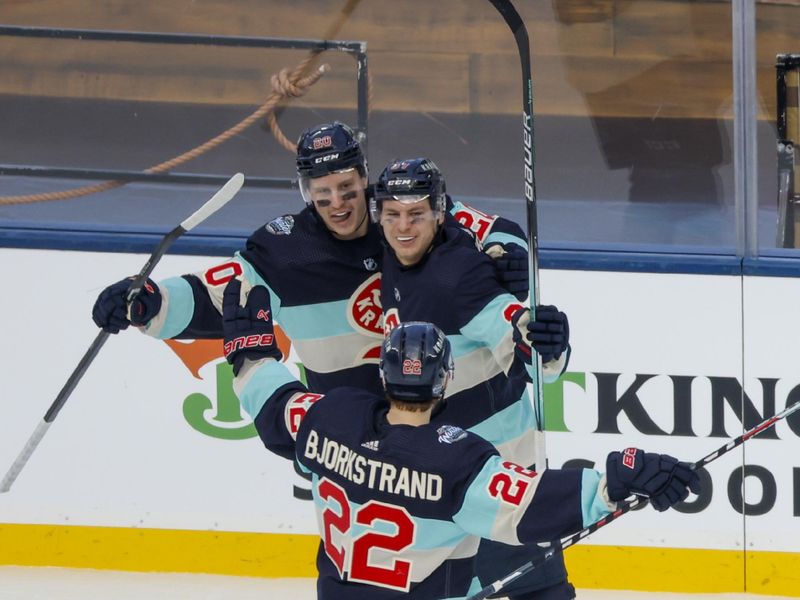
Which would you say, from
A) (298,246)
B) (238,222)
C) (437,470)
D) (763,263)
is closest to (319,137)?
(298,246)

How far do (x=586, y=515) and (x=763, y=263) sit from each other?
78.5 inches

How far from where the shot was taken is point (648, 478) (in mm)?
2402

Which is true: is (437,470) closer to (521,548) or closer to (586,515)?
(586,515)

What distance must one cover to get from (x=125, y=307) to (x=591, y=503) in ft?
4.16

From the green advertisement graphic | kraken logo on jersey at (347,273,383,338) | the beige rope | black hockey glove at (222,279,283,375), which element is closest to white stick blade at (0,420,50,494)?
the green advertisement graphic

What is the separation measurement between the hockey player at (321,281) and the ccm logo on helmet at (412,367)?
0.70m

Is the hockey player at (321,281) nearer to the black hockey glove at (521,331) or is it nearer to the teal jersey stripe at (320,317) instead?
the teal jersey stripe at (320,317)

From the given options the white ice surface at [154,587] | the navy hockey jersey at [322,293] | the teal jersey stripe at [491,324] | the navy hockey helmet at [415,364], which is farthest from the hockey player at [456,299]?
the white ice surface at [154,587]

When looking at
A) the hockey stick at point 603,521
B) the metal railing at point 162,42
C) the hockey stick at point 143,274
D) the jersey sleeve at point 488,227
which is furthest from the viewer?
the metal railing at point 162,42

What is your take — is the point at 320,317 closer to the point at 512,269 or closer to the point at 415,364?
the point at 512,269

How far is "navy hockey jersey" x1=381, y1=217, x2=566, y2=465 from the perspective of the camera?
2.95 meters

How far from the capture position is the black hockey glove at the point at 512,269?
317 cm

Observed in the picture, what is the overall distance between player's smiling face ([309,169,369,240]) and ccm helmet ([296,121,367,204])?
0.05 feet

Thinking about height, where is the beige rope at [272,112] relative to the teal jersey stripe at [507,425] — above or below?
above
